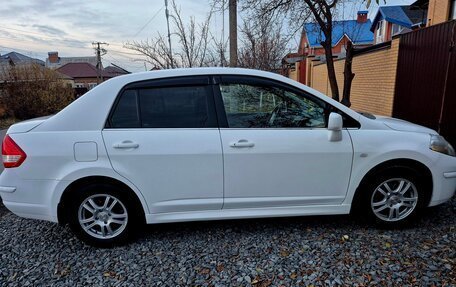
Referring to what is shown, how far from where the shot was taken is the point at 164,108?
305 centimetres

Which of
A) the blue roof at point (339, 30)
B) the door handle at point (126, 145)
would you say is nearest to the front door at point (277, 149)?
the door handle at point (126, 145)

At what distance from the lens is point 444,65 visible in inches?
217

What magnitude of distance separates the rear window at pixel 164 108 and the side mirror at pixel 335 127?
1101 mm

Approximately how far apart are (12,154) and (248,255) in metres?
2.30

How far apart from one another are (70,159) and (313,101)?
233cm

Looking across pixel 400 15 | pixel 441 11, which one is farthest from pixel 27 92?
pixel 400 15

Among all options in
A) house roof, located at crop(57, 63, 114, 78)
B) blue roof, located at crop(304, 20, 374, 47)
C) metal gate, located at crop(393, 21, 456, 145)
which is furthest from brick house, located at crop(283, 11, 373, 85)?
house roof, located at crop(57, 63, 114, 78)

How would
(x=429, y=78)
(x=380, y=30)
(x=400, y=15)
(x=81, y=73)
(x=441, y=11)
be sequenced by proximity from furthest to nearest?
(x=81, y=73) → (x=380, y=30) → (x=400, y=15) → (x=441, y=11) → (x=429, y=78)

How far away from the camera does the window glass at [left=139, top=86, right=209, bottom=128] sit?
9.91 ft

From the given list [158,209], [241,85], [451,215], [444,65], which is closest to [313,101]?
[241,85]

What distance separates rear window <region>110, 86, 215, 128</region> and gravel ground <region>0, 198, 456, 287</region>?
1.17 metres

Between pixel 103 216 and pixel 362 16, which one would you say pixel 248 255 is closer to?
pixel 103 216

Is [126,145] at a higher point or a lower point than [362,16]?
lower

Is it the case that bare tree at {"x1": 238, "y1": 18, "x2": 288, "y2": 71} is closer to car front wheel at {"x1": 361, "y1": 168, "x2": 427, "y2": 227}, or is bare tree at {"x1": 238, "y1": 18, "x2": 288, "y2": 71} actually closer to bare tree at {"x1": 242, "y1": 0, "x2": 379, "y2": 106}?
bare tree at {"x1": 242, "y1": 0, "x2": 379, "y2": 106}
